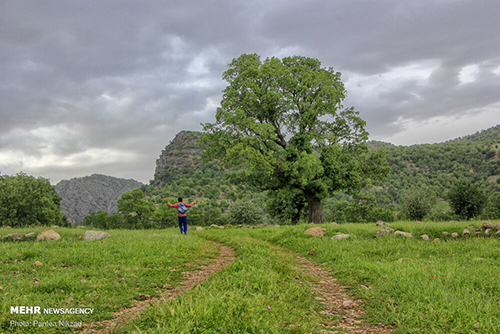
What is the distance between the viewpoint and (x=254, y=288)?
564 centimetres

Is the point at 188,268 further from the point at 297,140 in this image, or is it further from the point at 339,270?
the point at 297,140

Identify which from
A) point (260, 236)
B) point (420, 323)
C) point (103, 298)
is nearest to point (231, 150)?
point (260, 236)

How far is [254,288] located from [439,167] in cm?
18229

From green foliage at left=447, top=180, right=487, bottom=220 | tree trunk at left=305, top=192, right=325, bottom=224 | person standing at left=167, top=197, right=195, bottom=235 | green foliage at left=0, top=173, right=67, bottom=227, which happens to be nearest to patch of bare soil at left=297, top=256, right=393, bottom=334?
person standing at left=167, top=197, right=195, bottom=235

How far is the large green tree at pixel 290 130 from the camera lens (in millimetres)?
23516

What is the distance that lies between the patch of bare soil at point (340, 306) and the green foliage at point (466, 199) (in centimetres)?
4258

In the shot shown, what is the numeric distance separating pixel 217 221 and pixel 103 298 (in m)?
80.6

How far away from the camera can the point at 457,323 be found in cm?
424

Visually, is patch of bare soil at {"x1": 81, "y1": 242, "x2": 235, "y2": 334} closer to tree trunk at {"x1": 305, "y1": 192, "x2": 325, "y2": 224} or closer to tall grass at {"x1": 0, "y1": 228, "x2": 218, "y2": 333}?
tall grass at {"x1": 0, "y1": 228, "x2": 218, "y2": 333}

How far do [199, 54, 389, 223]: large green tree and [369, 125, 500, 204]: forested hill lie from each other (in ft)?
364

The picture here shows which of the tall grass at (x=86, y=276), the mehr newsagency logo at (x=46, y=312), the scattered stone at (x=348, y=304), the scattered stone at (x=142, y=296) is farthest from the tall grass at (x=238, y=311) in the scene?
the tall grass at (x=86, y=276)

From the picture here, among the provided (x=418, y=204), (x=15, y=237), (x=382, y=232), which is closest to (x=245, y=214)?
(x=418, y=204)

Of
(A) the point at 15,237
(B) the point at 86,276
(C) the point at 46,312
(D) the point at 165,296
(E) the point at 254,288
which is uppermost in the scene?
(A) the point at 15,237

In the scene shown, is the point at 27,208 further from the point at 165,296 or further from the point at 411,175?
the point at 411,175
